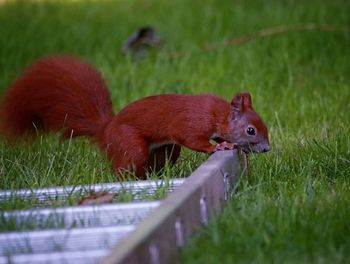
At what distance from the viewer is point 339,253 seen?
2197mm

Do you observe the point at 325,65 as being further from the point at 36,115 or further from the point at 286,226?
the point at 286,226

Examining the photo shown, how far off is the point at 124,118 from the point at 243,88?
5.51ft

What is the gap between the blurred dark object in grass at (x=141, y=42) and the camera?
5.96m

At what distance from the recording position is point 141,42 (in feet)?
19.9

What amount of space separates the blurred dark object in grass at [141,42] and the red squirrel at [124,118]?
2.12 m

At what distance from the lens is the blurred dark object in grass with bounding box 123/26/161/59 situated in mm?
5965

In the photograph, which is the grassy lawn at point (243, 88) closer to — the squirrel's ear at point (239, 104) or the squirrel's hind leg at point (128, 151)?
the squirrel's hind leg at point (128, 151)

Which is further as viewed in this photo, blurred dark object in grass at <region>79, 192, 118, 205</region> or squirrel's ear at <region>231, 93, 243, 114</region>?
squirrel's ear at <region>231, 93, 243, 114</region>

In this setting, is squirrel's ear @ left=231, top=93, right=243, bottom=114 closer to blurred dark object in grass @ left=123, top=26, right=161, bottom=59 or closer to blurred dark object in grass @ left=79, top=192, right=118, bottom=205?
blurred dark object in grass @ left=79, top=192, right=118, bottom=205

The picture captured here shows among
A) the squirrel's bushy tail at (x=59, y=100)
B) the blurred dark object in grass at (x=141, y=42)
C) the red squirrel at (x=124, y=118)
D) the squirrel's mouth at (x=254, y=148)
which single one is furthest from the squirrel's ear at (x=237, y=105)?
the blurred dark object in grass at (x=141, y=42)

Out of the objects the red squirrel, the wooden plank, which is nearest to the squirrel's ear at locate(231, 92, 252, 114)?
the red squirrel

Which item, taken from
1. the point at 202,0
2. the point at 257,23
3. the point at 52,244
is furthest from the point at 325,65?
the point at 52,244

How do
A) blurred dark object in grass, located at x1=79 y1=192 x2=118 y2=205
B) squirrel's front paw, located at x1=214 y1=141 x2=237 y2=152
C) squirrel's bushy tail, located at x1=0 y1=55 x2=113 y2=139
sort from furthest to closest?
squirrel's bushy tail, located at x1=0 y1=55 x2=113 y2=139
squirrel's front paw, located at x1=214 y1=141 x2=237 y2=152
blurred dark object in grass, located at x1=79 y1=192 x2=118 y2=205

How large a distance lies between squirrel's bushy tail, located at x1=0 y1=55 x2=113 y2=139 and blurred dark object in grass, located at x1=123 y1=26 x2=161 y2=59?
2.18 metres
